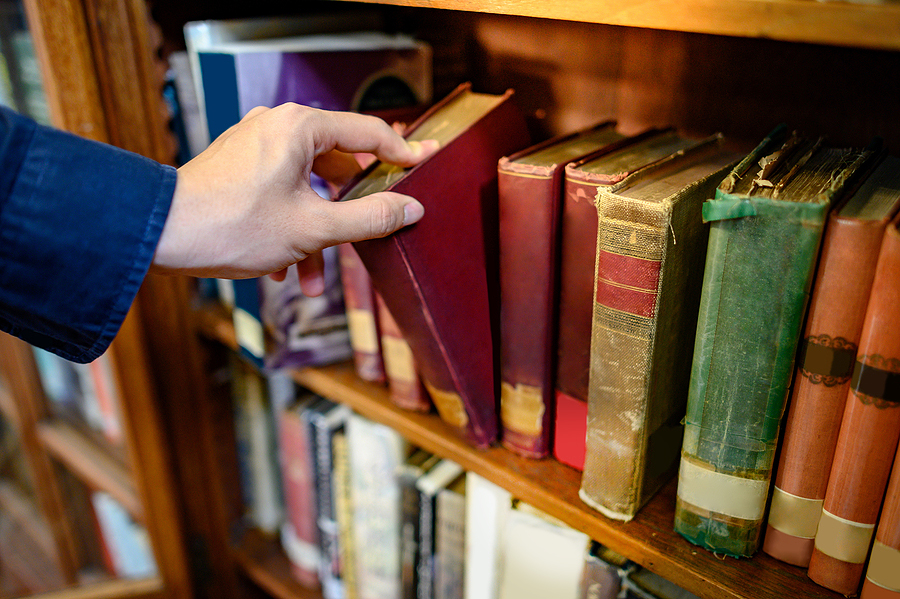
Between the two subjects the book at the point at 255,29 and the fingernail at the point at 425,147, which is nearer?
the fingernail at the point at 425,147

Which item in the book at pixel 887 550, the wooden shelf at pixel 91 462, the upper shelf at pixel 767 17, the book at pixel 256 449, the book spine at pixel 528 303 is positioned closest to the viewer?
the upper shelf at pixel 767 17

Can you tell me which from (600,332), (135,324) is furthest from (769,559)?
(135,324)

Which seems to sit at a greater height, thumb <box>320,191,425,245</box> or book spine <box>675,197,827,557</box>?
thumb <box>320,191,425,245</box>

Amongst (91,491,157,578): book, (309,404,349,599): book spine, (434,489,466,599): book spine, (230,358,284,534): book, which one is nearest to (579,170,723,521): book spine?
(434,489,466,599): book spine

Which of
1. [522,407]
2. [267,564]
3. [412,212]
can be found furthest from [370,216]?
[267,564]

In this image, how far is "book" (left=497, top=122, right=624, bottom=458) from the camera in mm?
553

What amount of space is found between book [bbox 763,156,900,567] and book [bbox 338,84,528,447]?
29cm

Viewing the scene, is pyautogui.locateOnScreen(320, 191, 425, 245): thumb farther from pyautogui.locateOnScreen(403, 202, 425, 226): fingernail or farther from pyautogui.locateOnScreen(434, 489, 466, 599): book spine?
pyautogui.locateOnScreen(434, 489, 466, 599): book spine

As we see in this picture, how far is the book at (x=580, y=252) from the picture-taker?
53 centimetres

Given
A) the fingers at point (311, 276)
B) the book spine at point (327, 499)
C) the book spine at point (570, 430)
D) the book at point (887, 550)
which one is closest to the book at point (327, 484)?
the book spine at point (327, 499)

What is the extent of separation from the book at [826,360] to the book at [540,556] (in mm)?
200

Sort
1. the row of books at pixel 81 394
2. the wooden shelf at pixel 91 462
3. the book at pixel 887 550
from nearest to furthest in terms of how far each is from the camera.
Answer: the book at pixel 887 550, the wooden shelf at pixel 91 462, the row of books at pixel 81 394

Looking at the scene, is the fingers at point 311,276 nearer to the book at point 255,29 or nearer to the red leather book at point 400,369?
the red leather book at point 400,369

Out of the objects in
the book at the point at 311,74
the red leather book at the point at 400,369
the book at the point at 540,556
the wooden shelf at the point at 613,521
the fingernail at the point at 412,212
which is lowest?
the book at the point at 540,556
